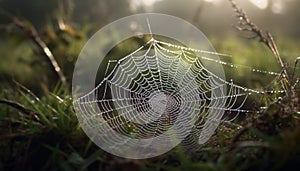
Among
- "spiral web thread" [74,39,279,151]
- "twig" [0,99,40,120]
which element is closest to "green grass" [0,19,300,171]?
"twig" [0,99,40,120]

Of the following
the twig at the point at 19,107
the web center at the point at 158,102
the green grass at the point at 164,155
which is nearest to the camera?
the green grass at the point at 164,155

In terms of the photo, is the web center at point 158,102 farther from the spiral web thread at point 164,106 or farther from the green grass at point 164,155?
the green grass at point 164,155

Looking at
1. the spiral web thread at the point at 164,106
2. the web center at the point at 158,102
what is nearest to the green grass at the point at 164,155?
the spiral web thread at the point at 164,106

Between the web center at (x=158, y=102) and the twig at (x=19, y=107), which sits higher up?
the web center at (x=158, y=102)

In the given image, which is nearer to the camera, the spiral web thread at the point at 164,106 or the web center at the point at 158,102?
the spiral web thread at the point at 164,106

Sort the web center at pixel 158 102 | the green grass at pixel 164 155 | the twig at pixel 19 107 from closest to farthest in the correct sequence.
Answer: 1. the green grass at pixel 164 155
2. the twig at pixel 19 107
3. the web center at pixel 158 102

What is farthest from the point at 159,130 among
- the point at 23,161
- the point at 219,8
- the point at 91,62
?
the point at 219,8

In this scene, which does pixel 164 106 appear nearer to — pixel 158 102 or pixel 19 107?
pixel 158 102

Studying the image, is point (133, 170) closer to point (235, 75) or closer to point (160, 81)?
point (160, 81)

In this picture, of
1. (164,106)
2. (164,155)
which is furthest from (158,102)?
(164,155)

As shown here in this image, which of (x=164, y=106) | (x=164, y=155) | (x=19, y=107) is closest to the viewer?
(x=164, y=155)

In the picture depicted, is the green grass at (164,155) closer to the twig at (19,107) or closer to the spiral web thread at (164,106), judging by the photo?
the twig at (19,107)
